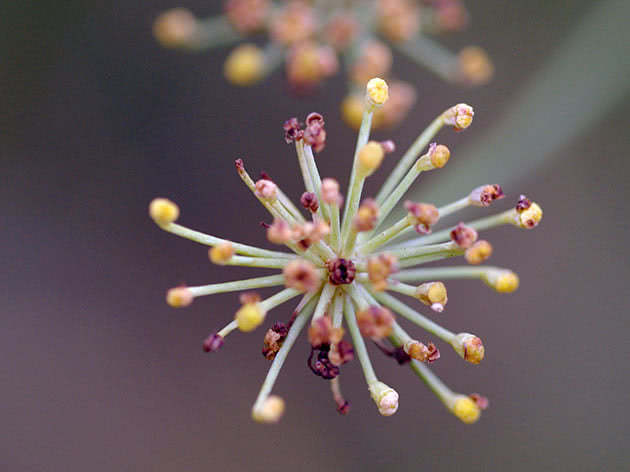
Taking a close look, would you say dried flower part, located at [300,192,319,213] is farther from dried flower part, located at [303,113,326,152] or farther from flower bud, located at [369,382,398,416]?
flower bud, located at [369,382,398,416]

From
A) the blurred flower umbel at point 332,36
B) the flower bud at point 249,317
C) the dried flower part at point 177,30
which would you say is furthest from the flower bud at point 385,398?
the dried flower part at point 177,30

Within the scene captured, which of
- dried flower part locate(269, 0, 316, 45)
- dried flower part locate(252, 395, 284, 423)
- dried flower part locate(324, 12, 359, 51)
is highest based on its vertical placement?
dried flower part locate(269, 0, 316, 45)

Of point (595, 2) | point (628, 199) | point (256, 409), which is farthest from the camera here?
point (628, 199)

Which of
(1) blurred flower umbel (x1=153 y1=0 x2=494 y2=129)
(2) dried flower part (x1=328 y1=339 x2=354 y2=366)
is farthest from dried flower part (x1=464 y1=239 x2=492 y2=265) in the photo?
(1) blurred flower umbel (x1=153 y1=0 x2=494 y2=129)

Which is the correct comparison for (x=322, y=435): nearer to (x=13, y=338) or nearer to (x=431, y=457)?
(x=431, y=457)

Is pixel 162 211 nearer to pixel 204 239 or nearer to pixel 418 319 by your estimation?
pixel 204 239

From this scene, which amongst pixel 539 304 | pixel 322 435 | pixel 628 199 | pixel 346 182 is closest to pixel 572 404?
pixel 539 304

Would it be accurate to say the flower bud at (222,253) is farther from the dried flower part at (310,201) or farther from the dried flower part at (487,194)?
the dried flower part at (487,194)
